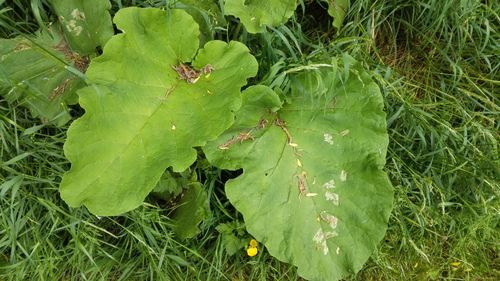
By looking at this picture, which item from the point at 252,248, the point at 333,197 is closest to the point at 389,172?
the point at 333,197

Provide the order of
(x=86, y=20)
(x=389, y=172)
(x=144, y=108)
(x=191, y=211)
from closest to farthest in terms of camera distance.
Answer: (x=144, y=108) → (x=86, y=20) → (x=191, y=211) → (x=389, y=172)

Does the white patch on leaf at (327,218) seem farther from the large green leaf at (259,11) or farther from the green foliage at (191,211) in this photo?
the large green leaf at (259,11)

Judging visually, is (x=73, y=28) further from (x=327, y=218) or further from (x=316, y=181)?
(x=327, y=218)

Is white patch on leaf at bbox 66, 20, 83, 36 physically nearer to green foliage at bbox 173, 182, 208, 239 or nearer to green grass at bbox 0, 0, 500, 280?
green grass at bbox 0, 0, 500, 280

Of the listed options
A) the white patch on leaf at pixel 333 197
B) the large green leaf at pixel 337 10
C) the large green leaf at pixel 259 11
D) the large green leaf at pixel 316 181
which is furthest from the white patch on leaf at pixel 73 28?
the white patch on leaf at pixel 333 197

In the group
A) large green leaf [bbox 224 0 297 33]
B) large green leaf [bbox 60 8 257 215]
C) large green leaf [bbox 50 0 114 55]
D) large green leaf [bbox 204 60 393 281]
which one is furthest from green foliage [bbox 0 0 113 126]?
large green leaf [bbox 204 60 393 281]

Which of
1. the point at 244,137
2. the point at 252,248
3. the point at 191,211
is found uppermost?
the point at 244,137
